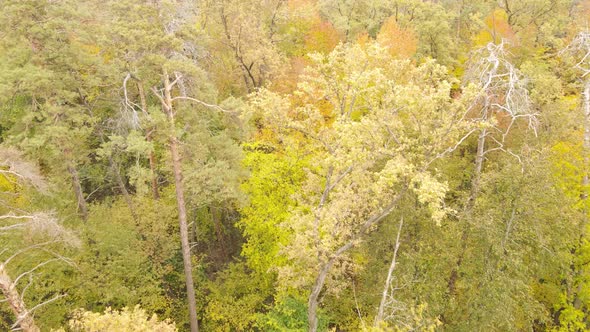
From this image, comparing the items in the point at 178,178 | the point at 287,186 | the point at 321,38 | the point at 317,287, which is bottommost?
the point at 317,287

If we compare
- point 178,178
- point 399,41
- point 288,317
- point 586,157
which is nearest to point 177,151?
point 178,178

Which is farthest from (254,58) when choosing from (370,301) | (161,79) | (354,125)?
(370,301)

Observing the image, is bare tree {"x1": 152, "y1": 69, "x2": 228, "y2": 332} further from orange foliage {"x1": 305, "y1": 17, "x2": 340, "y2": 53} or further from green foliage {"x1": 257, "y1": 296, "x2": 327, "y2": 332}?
orange foliage {"x1": 305, "y1": 17, "x2": 340, "y2": 53}

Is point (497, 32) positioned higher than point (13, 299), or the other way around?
point (497, 32)

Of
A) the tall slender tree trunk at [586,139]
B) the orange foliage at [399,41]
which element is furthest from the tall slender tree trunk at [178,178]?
the tall slender tree trunk at [586,139]

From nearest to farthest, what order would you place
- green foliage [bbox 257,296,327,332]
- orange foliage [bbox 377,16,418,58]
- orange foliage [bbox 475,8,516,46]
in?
green foliage [bbox 257,296,327,332]
orange foliage [bbox 377,16,418,58]
orange foliage [bbox 475,8,516,46]

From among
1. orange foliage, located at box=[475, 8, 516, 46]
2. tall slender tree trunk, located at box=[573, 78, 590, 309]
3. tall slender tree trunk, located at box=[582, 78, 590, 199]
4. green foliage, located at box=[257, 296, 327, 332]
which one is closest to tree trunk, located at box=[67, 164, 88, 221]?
green foliage, located at box=[257, 296, 327, 332]

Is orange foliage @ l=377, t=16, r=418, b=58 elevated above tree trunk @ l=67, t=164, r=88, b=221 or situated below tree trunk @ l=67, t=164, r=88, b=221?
above

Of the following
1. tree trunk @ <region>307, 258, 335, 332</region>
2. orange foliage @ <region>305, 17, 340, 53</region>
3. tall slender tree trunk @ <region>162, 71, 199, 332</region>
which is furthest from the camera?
orange foliage @ <region>305, 17, 340, 53</region>

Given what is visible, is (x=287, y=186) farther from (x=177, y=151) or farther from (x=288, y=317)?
(x=288, y=317)

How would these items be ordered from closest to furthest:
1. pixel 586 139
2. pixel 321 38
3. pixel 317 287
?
pixel 317 287 → pixel 586 139 → pixel 321 38
